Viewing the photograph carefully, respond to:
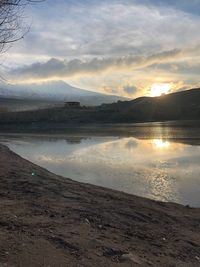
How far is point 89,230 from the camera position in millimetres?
8898

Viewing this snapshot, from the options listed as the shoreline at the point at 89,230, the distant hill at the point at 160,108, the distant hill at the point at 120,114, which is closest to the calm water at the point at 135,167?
the shoreline at the point at 89,230

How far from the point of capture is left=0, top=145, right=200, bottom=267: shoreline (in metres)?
7.20

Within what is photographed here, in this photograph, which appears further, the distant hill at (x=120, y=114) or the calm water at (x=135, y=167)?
the distant hill at (x=120, y=114)

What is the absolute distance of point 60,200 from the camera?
11828 mm

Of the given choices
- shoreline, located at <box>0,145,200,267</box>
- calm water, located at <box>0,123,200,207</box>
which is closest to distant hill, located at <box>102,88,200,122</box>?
calm water, located at <box>0,123,200,207</box>

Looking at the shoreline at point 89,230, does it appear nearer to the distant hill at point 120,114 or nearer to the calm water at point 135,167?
the calm water at point 135,167

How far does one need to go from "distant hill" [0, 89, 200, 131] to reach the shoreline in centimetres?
6547

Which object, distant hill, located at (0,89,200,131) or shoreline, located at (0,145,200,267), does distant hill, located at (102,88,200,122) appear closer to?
distant hill, located at (0,89,200,131)

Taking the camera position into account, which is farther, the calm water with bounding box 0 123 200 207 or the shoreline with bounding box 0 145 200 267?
the calm water with bounding box 0 123 200 207

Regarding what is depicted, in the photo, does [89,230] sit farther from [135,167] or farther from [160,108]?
[160,108]

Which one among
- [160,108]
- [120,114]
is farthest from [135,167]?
[160,108]

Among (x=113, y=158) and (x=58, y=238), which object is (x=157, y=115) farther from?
(x=58, y=238)

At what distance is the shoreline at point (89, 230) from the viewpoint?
720 cm

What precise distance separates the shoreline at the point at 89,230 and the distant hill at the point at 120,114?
215 feet
